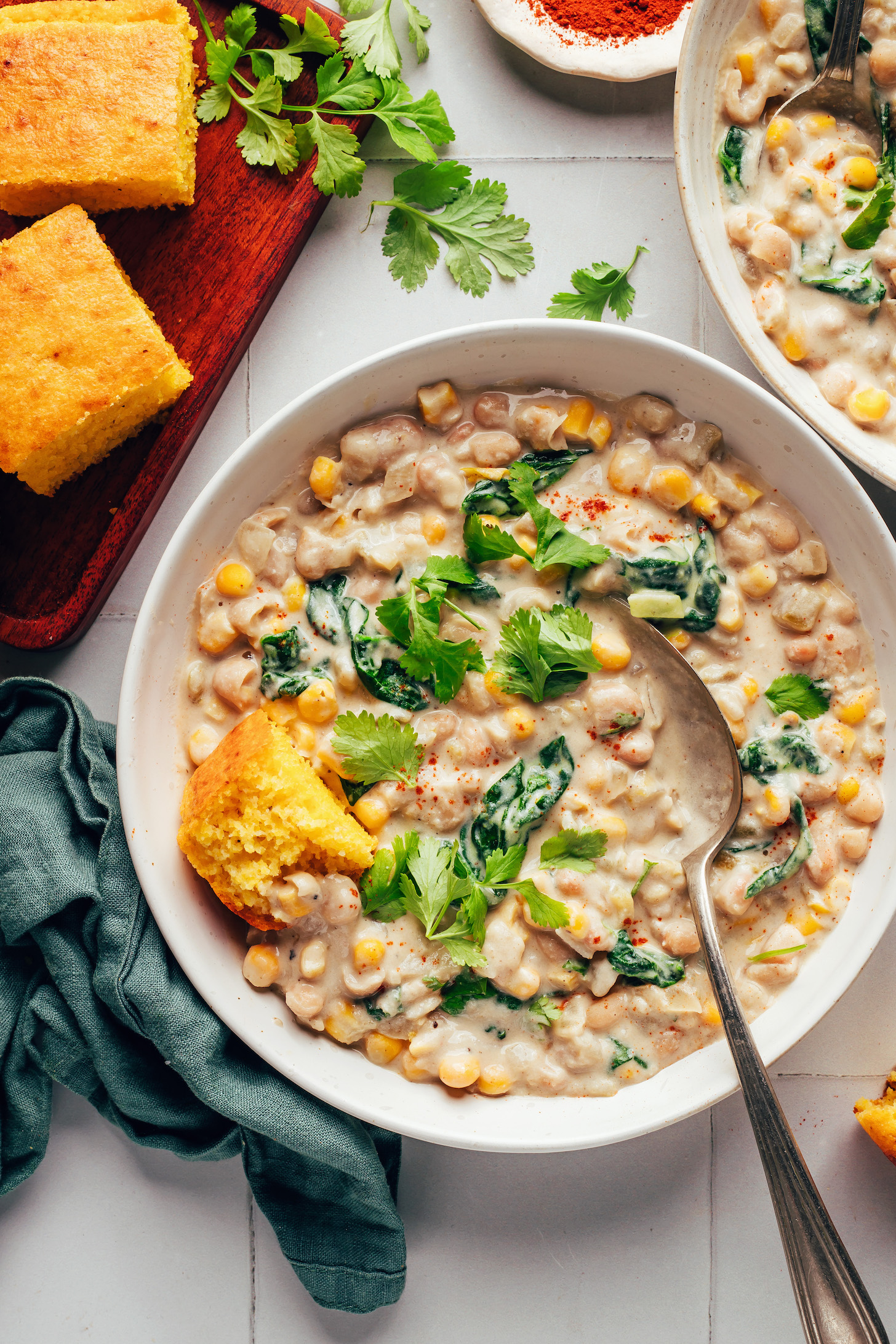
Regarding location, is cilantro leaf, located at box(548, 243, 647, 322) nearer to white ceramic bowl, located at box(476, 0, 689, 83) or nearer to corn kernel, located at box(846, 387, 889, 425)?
white ceramic bowl, located at box(476, 0, 689, 83)

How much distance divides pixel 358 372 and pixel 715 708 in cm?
143

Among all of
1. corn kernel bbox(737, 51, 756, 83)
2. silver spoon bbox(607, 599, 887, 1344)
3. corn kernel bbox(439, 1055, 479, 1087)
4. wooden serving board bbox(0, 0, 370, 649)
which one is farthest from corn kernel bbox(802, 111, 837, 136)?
corn kernel bbox(439, 1055, 479, 1087)

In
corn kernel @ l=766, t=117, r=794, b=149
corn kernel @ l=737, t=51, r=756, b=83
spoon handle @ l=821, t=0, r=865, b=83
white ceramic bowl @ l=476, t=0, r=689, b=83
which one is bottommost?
corn kernel @ l=766, t=117, r=794, b=149

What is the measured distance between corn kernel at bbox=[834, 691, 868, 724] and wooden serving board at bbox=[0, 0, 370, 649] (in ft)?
7.31

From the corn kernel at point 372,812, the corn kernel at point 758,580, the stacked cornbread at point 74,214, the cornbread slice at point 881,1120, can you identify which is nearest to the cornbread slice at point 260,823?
the corn kernel at point 372,812

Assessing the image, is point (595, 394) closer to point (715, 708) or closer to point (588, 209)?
point (588, 209)

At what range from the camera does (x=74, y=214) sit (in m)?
2.93

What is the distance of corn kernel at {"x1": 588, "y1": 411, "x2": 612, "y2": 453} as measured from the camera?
2.94 metres

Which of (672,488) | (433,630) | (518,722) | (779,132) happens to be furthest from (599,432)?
(779,132)

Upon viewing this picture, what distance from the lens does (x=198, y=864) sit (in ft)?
9.08

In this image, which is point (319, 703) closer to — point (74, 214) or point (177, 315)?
point (177, 315)

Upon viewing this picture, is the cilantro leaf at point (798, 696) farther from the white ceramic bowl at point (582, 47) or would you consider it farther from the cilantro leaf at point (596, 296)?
the white ceramic bowl at point (582, 47)

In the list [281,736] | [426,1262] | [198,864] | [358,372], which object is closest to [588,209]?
[358,372]

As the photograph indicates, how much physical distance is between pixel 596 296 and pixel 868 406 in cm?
93
